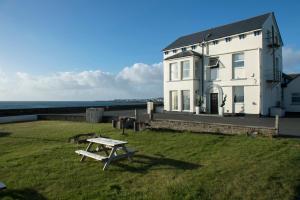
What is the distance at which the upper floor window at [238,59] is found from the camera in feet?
77.9

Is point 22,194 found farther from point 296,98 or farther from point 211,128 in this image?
point 296,98

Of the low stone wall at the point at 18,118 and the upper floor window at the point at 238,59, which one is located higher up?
the upper floor window at the point at 238,59

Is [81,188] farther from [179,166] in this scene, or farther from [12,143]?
[12,143]

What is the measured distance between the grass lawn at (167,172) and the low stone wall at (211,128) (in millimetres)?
836

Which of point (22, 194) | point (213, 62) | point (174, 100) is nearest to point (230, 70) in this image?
point (213, 62)

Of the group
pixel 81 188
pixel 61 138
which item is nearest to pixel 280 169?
pixel 81 188

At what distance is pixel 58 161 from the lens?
8.55 metres

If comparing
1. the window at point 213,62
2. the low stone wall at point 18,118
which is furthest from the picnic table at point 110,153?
the window at point 213,62

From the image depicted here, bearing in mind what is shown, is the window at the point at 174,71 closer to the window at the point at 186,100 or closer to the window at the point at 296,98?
the window at the point at 186,100

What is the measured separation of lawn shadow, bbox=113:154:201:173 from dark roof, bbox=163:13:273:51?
18.7m

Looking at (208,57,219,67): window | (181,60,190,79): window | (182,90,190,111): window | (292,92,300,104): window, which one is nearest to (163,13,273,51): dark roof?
(208,57,219,67): window

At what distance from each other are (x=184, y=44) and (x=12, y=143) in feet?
72.2

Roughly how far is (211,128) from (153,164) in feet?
21.2

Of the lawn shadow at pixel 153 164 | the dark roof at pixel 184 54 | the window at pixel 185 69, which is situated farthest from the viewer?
the window at pixel 185 69
